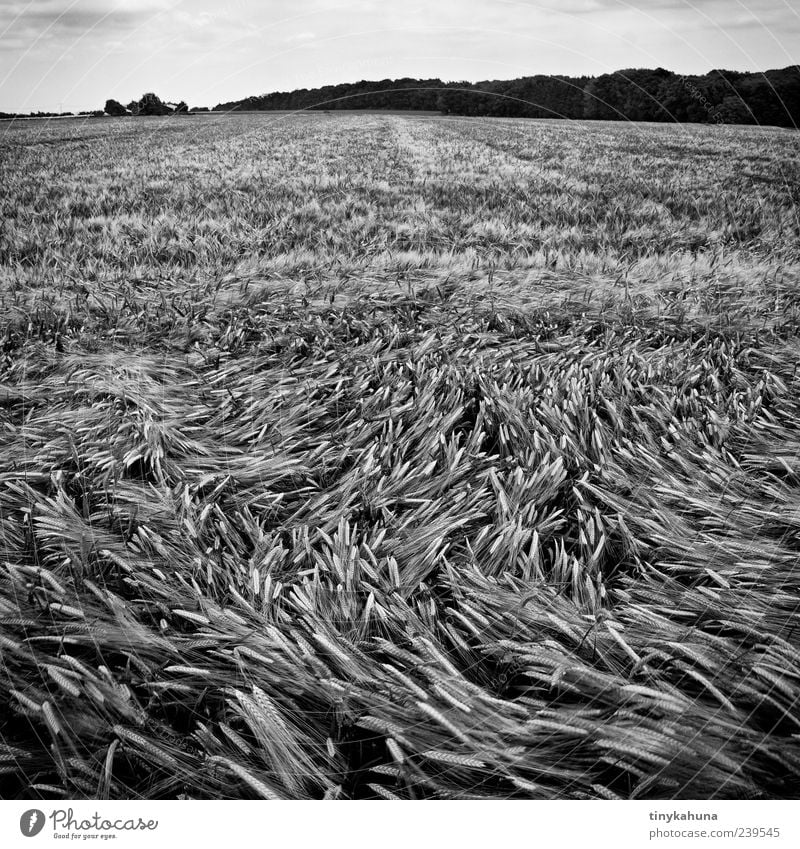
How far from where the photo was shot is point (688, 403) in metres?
2.01

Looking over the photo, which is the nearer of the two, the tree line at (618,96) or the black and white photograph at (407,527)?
the black and white photograph at (407,527)

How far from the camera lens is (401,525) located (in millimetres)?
1510

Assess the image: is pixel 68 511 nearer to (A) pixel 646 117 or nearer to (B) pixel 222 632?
(B) pixel 222 632

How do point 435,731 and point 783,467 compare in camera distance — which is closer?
point 435,731

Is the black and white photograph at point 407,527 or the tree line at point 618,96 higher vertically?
the tree line at point 618,96

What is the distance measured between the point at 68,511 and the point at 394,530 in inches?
36.2

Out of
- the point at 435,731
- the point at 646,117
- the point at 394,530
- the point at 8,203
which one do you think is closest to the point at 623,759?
the point at 435,731

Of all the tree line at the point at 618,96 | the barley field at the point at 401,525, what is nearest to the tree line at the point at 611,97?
the tree line at the point at 618,96
